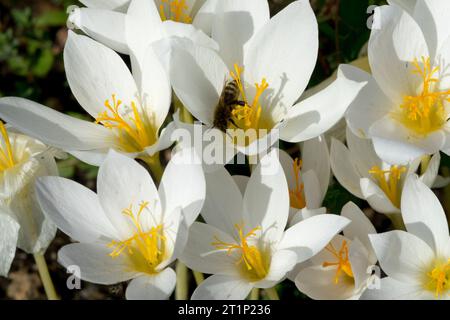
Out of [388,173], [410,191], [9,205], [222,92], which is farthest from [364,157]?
[9,205]

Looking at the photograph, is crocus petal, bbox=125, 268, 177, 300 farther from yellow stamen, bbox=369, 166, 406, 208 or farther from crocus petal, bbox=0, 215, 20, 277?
yellow stamen, bbox=369, 166, 406, 208

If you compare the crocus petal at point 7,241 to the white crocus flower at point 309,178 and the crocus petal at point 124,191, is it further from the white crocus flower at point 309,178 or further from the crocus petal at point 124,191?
the white crocus flower at point 309,178

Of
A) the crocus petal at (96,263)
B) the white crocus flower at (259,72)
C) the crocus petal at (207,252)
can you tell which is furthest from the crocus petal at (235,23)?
the crocus petal at (96,263)

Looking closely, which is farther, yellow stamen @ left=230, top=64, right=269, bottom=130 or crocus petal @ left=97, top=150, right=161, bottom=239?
yellow stamen @ left=230, top=64, right=269, bottom=130

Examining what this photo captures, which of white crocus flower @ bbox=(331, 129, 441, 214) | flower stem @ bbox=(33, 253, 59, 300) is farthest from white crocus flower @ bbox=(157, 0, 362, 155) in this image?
flower stem @ bbox=(33, 253, 59, 300)

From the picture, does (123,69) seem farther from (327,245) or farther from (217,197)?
(327,245)
